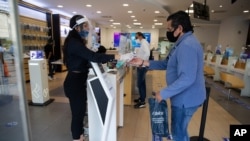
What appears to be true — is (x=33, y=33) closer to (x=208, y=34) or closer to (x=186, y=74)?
(x=186, y=74)

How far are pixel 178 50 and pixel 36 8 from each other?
7.14 metres

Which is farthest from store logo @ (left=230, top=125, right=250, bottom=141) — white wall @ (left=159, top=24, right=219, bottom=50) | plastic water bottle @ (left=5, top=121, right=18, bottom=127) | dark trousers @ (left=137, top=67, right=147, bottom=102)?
white wall @ (left=159, top=24, right=219, bottom=50)

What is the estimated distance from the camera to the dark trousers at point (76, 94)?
6.44ft

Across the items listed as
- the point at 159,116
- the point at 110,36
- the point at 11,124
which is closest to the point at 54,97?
the point at 11,124

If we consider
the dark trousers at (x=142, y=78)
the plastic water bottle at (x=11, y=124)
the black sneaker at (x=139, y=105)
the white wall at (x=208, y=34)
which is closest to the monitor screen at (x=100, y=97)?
the plastic water bottle at (x=11, y=124)

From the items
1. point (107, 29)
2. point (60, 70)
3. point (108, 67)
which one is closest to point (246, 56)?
point (108, 67)

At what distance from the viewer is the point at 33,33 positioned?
21.7 feet

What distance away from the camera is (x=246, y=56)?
17.7ft

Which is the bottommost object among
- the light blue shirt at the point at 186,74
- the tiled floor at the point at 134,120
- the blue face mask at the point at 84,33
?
the tiled floor at the point at 134,120

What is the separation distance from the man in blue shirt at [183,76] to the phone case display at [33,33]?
5.85m

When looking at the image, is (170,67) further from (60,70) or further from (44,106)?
(60,70)

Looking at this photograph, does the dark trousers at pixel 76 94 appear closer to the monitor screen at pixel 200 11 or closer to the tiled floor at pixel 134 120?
the tiled floor at pixel 134 120

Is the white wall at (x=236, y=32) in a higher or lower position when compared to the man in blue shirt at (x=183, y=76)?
higher

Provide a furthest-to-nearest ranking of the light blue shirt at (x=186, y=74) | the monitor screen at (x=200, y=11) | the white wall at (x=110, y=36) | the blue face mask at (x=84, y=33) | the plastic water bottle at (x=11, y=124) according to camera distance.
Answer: the white wall at (x=110, y=36)
the monitor screen at (x=200, y=11)
the plastic water bottle at (x=11, y=124)
the blue face mask at (x=84, y=33)
the light blue shirt at (x=186, y=74)
